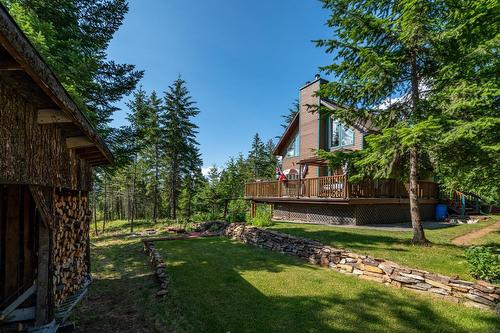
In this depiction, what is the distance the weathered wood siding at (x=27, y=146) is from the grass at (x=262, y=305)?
2.80m

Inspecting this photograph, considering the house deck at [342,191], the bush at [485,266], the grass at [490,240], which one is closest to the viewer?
the bush at [485,266]

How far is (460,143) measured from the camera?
7629 mm

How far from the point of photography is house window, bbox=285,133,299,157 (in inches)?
811

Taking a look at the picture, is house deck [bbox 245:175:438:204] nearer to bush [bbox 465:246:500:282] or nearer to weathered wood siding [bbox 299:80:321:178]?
weathered wood siding [bbox 299:80:321:178]

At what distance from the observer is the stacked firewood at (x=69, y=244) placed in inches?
198

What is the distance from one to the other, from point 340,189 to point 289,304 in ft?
28.3

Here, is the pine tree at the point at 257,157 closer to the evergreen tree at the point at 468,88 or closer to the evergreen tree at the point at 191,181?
the evergreen tree at the point at 191,181

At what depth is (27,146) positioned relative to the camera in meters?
3.08

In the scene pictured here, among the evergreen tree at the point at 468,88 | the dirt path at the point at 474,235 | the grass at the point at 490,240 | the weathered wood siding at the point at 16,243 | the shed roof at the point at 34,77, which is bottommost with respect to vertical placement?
the dirt path at the point at 474,235

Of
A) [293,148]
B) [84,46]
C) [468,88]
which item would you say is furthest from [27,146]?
[293,148]

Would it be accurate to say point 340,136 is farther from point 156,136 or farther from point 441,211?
point 156,136

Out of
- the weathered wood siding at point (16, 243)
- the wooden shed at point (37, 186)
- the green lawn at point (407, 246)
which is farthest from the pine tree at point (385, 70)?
the weathered wood siding at point (16, 243)

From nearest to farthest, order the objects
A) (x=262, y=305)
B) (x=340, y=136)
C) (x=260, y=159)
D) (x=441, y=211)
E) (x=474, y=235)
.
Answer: (x=262, y=305), (x=474, y=235), (x=441, y=211), (x=340, y=136), (x=260, y=159)

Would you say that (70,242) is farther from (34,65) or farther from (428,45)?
(428,45)
